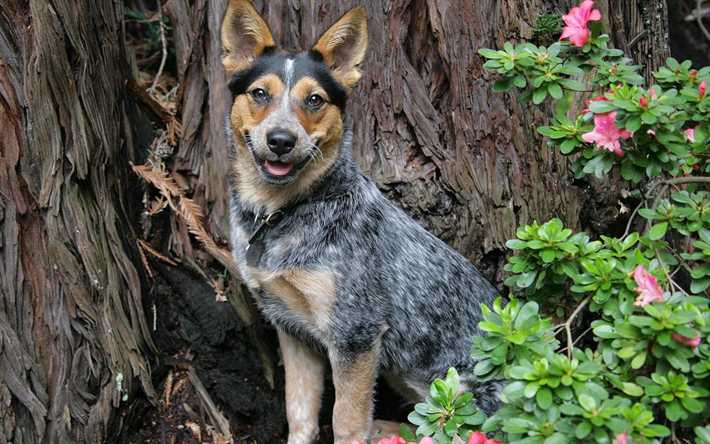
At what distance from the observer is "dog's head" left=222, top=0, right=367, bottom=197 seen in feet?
12.4

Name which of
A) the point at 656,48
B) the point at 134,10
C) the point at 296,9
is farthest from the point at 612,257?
the point at 134,10

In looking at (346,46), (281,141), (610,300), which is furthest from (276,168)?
(610,300)

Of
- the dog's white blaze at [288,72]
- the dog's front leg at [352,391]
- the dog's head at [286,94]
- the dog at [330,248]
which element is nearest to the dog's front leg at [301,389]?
the dog at [330,248]

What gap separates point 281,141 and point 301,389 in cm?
175

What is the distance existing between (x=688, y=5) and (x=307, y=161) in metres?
4.34

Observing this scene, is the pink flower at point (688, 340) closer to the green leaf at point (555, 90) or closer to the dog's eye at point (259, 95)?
the green leaf at point (555, 90)

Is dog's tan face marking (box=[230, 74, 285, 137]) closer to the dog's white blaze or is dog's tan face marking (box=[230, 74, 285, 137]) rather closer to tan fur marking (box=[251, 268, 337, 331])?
the dog's white blaze

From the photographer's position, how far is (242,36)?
412 cm

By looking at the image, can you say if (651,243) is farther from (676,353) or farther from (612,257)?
(676,353)

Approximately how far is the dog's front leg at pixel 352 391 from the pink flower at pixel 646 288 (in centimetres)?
172

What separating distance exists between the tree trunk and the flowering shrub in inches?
39.3

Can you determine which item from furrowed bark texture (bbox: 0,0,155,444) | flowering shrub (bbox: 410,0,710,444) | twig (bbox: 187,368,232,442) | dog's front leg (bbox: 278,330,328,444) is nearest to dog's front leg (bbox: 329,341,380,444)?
dog's front leg (bbox: 278,330,328,444)

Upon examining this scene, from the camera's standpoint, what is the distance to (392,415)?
503 cm

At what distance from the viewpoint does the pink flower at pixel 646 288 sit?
A: 2.60m
